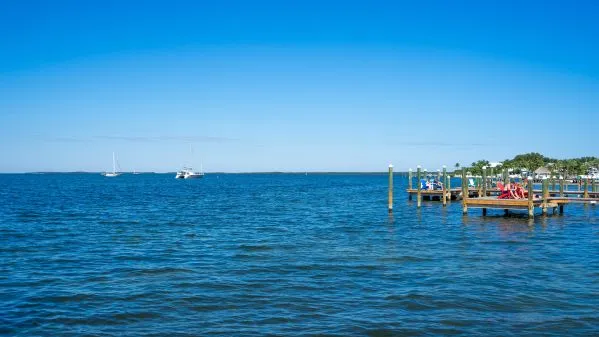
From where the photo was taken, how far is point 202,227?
37375 millimetres

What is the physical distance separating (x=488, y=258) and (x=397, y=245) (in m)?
5.26

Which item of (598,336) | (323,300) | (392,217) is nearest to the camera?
(598,336)

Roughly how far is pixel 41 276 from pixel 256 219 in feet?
79.1

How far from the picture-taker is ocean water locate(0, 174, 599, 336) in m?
14.2

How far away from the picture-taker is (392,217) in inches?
1763

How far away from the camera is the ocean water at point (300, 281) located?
14.2 meters

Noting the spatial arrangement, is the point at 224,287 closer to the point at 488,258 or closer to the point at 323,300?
the point at 323,300

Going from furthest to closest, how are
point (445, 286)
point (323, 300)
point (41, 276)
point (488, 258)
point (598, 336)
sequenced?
point (488, 258) < point (41, 276) < point (445, 286) < point (323, 300) < point (598, 336)

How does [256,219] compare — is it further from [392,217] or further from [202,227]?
[392,217]

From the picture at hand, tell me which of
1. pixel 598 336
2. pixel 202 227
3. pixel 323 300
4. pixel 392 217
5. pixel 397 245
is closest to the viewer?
pixel 598 336

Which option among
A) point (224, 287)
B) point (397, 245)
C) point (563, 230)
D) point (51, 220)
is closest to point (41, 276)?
point (224, 287)

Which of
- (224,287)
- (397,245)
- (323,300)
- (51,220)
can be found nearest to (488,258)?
(397,245)

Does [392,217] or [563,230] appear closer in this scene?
[563,230]

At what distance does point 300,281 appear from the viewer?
19.0m
